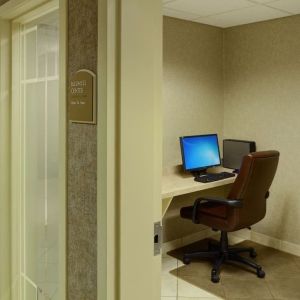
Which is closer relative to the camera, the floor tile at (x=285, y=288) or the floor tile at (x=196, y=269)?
the floor tile at (x=285, y=288)

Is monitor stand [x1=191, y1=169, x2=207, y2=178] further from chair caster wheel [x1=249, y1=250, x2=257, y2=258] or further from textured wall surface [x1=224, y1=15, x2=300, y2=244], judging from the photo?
chair caster wheel [x1=249, y1=250, x2=257, y2=258]

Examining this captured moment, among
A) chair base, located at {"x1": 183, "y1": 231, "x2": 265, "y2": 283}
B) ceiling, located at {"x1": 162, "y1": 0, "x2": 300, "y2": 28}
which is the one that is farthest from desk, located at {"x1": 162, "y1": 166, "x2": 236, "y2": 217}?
ceiling, located at {"x1": 162, "y1": 0, "x2": 300, "y2": 28}

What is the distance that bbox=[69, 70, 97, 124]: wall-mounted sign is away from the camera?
43.6 inches

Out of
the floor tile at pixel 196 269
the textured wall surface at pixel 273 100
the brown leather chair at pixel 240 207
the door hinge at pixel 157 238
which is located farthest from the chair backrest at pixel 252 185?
the door hinge at pixel 157 238

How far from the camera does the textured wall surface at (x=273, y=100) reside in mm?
3600

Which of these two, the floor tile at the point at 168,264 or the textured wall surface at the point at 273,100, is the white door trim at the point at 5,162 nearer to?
the floor tile at the point at 168,264

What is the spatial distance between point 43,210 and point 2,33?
0.90 metres

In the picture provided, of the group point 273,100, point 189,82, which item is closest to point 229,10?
point 189,82

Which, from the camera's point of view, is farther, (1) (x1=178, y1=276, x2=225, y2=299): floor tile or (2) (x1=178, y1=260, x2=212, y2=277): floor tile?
(2) (x1=178, y1=260, x2=212, y2=277): floor tile

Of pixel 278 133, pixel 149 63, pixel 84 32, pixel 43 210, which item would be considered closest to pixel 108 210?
pixel 149 63

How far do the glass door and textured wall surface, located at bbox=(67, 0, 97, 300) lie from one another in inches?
18.5

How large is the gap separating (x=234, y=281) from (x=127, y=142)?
2.42 m

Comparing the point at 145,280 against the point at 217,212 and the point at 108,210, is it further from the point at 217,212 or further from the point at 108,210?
the point at 217,212

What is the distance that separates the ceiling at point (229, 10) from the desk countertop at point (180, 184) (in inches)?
56.8
